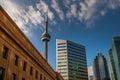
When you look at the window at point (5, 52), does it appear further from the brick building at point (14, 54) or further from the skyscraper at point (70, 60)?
the skyscraper at point (70, 60)

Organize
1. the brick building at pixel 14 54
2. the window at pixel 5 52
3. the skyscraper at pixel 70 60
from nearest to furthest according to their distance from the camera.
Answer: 1. the brick building at pixel 14 54
2. the window at pixel 5 52
3. the skyscraper at pixel 70 60

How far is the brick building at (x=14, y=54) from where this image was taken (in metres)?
22.2

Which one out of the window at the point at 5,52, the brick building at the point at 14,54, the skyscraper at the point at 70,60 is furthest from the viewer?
the skyscraper at the point at 70,60

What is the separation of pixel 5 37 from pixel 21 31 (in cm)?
511

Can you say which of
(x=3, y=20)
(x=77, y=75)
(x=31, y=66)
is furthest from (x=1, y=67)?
(x=77, y=75)

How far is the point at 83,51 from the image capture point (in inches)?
7549

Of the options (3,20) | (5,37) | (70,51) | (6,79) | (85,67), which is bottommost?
(6,79)

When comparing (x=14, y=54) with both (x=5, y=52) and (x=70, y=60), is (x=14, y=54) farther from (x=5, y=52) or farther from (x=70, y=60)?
(x=70, y=60)

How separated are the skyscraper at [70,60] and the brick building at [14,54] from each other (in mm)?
135249

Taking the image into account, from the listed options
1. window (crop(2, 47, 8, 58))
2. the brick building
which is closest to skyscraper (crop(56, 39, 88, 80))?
the brick building

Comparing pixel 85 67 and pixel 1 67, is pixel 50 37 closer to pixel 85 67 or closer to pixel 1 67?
pixel 1 67

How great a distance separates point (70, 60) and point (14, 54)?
493 ft

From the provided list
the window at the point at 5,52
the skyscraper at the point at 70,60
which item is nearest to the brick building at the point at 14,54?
the window at the point at 5,52

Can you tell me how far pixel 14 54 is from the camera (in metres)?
25.5
